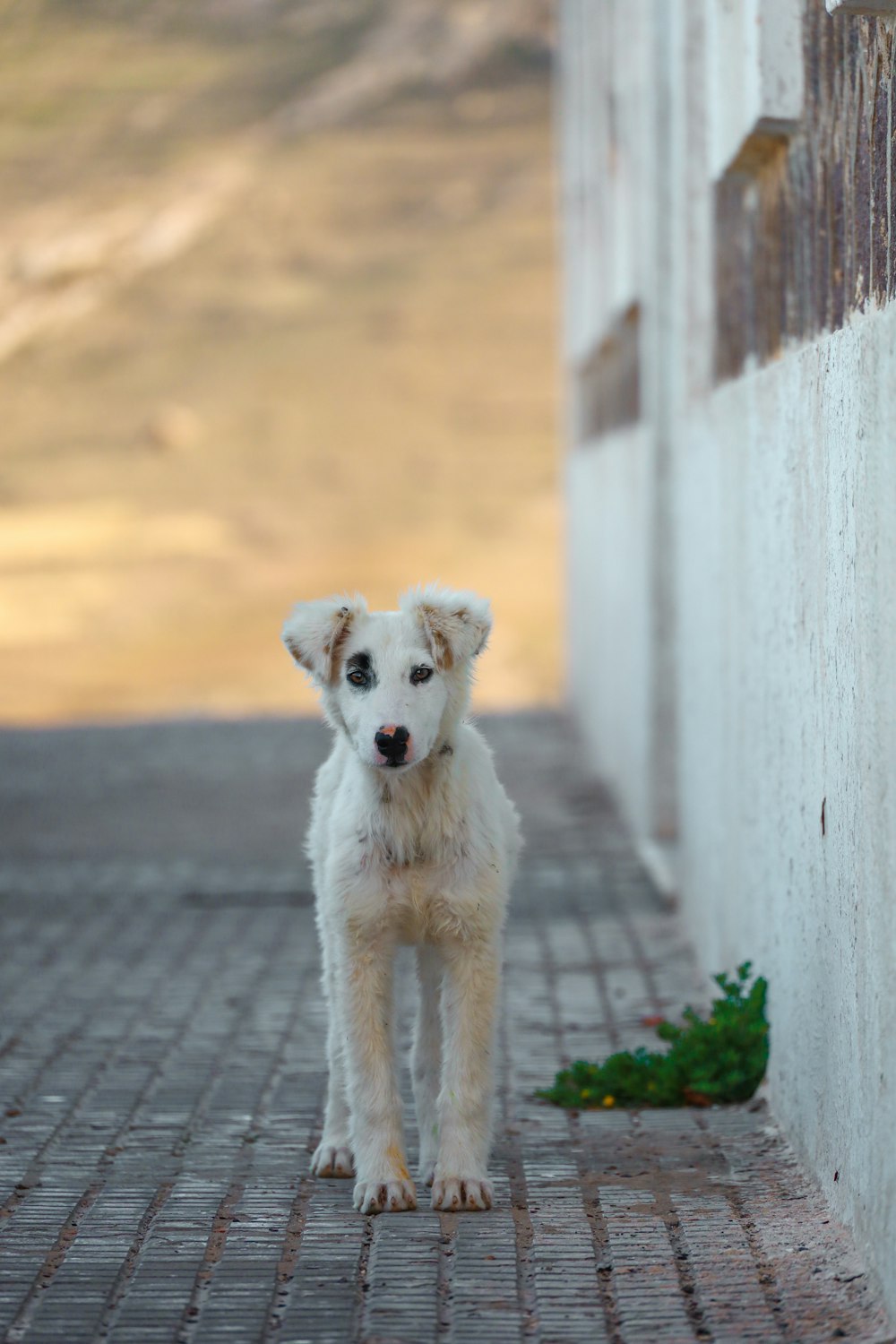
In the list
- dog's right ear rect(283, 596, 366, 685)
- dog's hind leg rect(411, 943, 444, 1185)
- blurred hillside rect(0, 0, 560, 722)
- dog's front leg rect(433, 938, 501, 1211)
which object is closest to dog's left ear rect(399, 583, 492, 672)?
dog's right ear rect(283, 596, 366, 685)

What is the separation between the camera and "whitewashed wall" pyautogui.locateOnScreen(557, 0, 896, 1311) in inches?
198

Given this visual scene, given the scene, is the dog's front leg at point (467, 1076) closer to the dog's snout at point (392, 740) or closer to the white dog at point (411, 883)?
the white dog at point (411, 883)

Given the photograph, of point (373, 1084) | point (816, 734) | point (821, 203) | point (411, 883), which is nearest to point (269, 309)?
point (821, 203)

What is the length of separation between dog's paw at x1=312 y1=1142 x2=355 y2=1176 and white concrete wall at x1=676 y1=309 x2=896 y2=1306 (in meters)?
1.31

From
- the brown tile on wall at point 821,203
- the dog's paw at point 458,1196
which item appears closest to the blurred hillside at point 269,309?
the brown tile on wall at point 821,203

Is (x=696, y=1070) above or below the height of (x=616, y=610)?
below

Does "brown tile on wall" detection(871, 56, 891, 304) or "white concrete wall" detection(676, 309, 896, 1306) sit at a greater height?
"brown tile on wall" detection(871, 56, 891, 304)

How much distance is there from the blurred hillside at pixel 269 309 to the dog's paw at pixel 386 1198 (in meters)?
32.5

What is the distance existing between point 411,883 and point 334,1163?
955 mm

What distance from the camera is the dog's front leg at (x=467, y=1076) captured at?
5.68 m

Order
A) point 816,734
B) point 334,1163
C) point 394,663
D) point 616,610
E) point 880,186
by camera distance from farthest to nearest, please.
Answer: point 616,610 → point 334,1163 → point 816,734 → point 394,663 → point 880,186

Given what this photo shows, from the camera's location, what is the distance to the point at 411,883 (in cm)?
574

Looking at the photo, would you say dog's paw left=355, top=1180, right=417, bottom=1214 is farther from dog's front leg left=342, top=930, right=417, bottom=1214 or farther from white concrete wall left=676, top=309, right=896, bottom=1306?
white concrete wall left=676, top=309, right=896, bottom=1306

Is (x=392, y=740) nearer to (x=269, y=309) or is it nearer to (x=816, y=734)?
(x=816, y=734)
